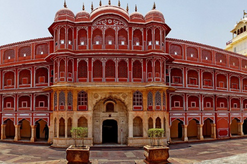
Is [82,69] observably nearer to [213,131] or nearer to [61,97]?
[61,97]

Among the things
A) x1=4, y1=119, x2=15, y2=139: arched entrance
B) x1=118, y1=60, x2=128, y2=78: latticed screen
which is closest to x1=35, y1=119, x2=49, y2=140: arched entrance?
x1=4, y1=119, x2=15, y2=139: arched entrance

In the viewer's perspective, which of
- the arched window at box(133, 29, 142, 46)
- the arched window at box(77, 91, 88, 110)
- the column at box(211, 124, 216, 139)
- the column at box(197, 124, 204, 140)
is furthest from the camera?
the column at box(211, 124, 216, 139)

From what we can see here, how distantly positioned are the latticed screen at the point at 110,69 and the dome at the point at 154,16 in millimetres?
6973

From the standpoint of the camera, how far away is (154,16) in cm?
2697

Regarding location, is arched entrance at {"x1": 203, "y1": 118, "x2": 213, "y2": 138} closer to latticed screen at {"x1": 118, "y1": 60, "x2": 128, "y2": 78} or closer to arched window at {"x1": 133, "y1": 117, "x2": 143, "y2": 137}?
arched window at {"x1": 133, "y1": 117, "x2": 143, "y2": 137}

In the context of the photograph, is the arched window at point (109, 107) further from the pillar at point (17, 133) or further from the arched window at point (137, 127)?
the pillar at point (17, 133)

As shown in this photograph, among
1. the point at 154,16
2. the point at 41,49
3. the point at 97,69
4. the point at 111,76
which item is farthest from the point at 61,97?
the point at 154,16

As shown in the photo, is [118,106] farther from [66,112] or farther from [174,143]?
[174,143]

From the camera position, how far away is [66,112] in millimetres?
24797

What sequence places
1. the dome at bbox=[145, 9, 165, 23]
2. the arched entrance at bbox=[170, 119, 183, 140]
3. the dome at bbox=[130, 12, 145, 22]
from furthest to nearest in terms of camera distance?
the arched entrance at bbox=[170, 119, 183, 140], the dome at bbox=[130, 12, 145, 22], the dome at bbox=[145, 9, 165, 23]

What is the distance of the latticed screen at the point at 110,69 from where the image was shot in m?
26.1

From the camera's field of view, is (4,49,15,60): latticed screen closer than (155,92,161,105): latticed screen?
No

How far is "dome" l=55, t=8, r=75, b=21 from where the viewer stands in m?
26.4

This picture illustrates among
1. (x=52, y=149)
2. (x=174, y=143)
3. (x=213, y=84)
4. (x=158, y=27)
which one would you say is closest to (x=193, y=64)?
(x=213, y=84)
